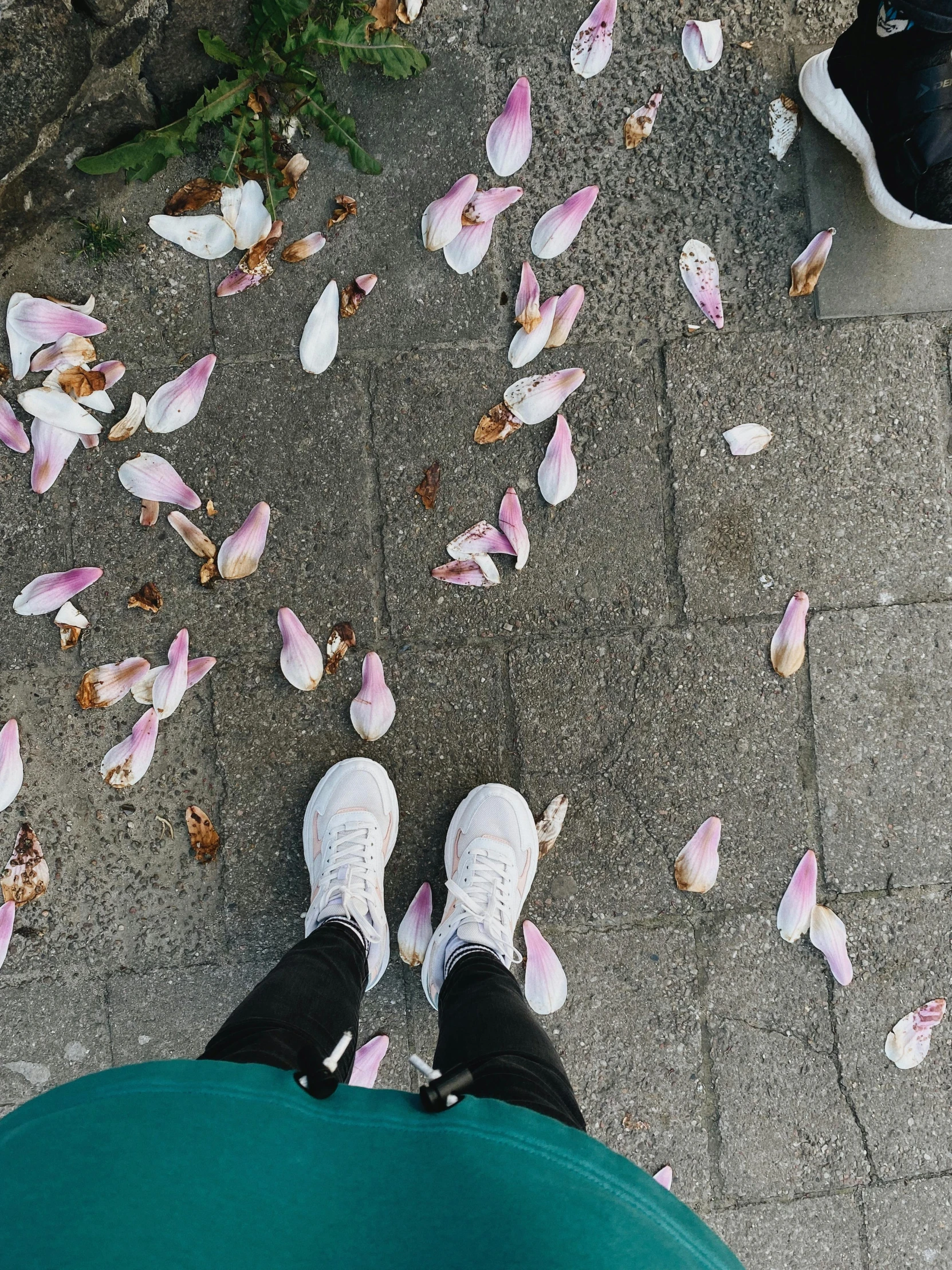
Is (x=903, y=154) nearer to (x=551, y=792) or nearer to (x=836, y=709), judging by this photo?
(x=836, y=709)

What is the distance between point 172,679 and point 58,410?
70cm

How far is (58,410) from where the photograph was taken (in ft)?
6.33

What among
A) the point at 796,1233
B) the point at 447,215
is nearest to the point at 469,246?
the point at 447,215

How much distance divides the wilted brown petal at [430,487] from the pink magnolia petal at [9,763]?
114 centimetres

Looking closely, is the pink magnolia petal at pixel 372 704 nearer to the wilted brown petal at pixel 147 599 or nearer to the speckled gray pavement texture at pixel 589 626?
the speckled gray pavement texture at pixel 589 626

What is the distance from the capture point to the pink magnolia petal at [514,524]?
1.98 meters

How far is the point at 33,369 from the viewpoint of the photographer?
1949 mm

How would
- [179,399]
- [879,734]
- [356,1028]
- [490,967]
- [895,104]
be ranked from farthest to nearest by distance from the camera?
[879,734], [179,399], [895,104], [490,967], [356,1028]

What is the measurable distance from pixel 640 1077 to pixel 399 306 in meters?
2.03

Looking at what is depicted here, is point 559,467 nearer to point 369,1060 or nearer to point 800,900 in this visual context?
point 800,900

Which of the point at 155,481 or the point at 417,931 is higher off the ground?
the point at 155,481

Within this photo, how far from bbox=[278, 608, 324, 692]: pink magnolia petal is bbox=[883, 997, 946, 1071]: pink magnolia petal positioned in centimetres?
173

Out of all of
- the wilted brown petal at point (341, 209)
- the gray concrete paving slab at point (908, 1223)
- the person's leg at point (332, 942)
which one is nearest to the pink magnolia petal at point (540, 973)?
the person's leg at point (332, 942)

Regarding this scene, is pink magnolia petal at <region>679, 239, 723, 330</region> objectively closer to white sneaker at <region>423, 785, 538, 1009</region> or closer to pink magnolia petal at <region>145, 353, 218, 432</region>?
pink magnolia petal at <region>145, 353, 218, 432</region>
